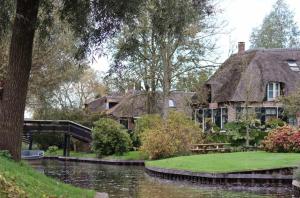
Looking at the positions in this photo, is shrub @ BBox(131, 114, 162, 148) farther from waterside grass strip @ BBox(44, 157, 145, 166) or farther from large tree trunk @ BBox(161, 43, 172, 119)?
waterside grass strip @ BBox(44, 157, 145, 166)

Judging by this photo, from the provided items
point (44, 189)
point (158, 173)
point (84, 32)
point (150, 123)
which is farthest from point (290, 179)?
point (150, 123)

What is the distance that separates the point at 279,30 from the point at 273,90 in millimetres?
20683

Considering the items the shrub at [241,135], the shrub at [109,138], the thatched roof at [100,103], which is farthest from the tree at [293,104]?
the thatched roof at [100,103]

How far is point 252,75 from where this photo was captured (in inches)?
1962

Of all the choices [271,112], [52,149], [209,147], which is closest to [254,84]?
[271,112]

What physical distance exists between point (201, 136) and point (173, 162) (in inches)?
404

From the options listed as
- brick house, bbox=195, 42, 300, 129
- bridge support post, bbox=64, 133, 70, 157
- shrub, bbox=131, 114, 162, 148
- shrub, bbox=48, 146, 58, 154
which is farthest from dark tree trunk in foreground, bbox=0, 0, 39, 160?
shrub, bbox=48, 146, 58, 154

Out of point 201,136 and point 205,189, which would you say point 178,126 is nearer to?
point 201,136

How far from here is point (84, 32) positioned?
50.3 feet

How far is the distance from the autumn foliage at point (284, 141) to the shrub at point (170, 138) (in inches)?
240

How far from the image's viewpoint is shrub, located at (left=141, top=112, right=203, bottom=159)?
3590cm

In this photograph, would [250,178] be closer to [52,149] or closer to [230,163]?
[230,163]

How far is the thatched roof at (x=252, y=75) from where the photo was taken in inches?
1935

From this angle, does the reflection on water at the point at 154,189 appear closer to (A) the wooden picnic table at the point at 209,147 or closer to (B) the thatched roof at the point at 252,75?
(A) the wooden picnic table at the point at 209,147
